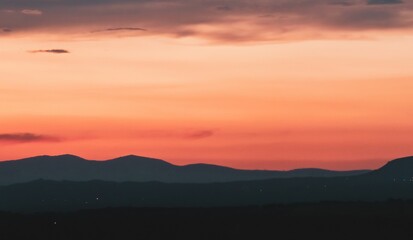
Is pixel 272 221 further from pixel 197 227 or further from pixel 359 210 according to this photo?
pixel 359 210

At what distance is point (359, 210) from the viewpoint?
567 feet

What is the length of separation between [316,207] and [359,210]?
9.63m

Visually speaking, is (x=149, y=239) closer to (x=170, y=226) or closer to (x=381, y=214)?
(x=170, y=226)

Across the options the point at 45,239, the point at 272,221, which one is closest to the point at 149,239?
the point at 45,239

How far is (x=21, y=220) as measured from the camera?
15688 centimetres

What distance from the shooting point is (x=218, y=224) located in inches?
5787

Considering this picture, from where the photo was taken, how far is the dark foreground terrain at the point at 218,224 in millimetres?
134000

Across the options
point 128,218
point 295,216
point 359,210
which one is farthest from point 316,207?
point 128,218

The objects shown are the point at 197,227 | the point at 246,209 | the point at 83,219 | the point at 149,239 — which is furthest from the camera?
the point at 246,209

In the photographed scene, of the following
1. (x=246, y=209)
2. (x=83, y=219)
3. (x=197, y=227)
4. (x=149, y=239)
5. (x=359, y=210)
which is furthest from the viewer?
(x=246, y=209)

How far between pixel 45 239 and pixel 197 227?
872 inches

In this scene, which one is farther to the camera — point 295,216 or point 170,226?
point 295,216

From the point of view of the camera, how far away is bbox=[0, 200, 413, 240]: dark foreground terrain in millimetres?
134000

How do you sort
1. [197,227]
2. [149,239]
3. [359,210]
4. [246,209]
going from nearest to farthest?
[149,239], [197,227], [359,210], [246,209]
